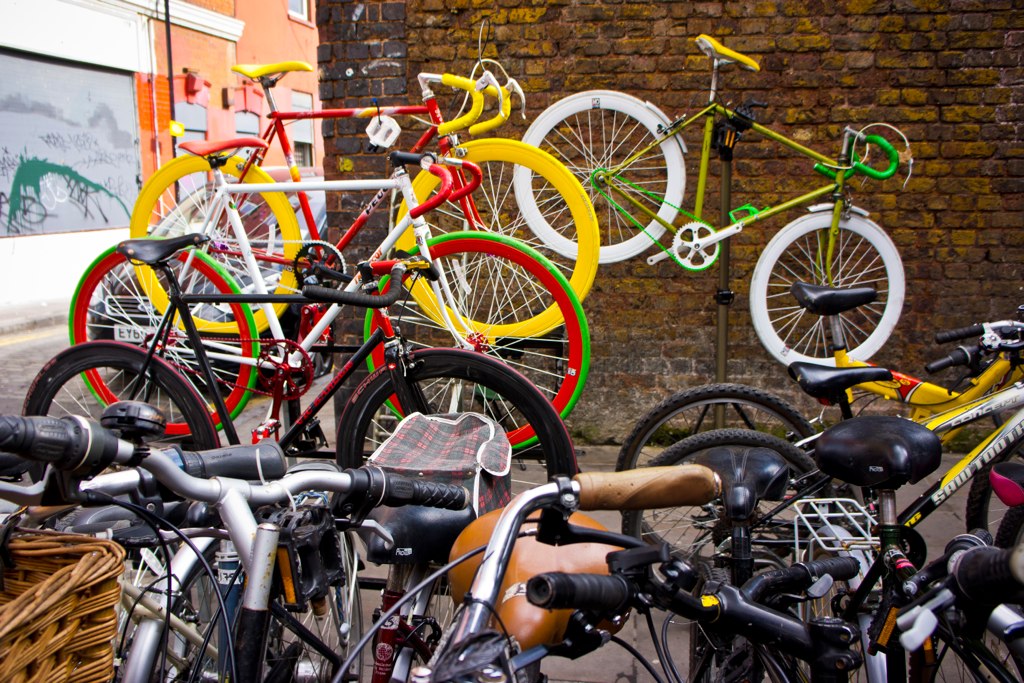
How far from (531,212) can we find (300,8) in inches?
601

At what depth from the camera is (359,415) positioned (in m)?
3.51

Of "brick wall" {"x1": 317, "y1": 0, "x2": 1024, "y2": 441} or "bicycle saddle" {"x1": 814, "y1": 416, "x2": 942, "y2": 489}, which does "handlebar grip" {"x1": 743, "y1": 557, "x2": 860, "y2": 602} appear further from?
"brick wall" {"x1": 317, "y1": 0, "x2": 1024, "y2": 441}

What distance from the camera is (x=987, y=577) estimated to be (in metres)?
1.11

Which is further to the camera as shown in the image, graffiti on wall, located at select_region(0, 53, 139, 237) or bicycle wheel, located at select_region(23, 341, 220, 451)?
graffiti on wall, located at select_region(0, 53, 139, 237)

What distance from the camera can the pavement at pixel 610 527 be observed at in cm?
300

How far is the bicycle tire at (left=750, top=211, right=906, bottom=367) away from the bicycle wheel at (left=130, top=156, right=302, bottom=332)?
245 cm

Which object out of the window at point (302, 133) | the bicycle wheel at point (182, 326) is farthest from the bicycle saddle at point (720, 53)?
the window at point (302, 133)

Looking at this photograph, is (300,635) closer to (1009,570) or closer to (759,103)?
(1009,570)

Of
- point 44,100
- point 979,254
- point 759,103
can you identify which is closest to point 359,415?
point 759,103

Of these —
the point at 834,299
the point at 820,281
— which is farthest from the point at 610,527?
the point at 820,281

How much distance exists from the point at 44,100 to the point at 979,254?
435 inches

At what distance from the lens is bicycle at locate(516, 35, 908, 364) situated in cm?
463

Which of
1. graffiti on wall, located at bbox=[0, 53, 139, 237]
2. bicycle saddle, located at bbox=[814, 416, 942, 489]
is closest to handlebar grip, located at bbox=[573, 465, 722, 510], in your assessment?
bicycle saddle, located at bbox=[814, 416, 942, 489]

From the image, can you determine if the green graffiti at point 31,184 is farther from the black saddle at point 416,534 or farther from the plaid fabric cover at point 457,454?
the black saddle at point 416,534
